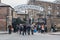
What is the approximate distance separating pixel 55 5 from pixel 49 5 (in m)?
2.26

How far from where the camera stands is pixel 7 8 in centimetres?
5747

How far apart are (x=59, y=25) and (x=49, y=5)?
48.1m

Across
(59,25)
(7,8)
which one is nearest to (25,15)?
(7,8)

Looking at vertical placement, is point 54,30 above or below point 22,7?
below

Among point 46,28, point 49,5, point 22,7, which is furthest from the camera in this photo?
point 49,5

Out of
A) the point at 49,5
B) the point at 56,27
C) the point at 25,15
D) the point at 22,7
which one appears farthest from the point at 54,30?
the point at 49,5

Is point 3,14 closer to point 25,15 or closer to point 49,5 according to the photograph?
point 25,15

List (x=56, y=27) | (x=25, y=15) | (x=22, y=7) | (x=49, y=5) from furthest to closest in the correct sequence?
(x=49, y=5)
(x=25, y=15)
(x=22, y=7)
(x=56, y=27)

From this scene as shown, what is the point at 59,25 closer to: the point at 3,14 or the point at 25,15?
the point at 3,14

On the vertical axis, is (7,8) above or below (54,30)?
above

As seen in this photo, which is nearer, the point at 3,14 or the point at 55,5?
the point at 3,14

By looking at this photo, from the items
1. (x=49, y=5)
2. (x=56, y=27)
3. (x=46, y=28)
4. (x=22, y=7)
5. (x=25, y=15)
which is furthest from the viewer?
(x=49, y=5)

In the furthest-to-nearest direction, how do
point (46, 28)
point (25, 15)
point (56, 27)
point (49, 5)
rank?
point (49, 5), point (25, 15), point (56, 27), point (46, 28)

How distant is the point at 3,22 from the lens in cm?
5444
